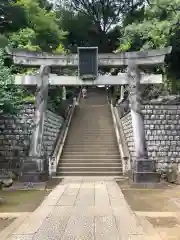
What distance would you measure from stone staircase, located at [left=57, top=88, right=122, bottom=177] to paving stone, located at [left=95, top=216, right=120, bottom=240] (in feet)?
26.1

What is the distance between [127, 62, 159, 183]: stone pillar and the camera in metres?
12.0

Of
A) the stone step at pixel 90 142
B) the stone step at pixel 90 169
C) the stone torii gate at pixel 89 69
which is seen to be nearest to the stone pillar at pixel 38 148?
the stone torii gate at pixel 89 69

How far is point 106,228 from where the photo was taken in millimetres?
5113

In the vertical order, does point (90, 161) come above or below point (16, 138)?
below

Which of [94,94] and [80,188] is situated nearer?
[80,188]

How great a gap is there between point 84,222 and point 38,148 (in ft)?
24.9

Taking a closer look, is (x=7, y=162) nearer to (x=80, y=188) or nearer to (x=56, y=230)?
(x=80, y=188)

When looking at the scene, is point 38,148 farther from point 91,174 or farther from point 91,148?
point 91,148

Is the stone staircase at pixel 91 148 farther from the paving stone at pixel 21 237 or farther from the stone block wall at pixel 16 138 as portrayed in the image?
the paving stone at pixel 21 237

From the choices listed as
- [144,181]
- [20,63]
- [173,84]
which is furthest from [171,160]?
[20,63]

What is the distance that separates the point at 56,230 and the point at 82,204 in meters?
2.33

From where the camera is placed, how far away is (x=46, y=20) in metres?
21.0

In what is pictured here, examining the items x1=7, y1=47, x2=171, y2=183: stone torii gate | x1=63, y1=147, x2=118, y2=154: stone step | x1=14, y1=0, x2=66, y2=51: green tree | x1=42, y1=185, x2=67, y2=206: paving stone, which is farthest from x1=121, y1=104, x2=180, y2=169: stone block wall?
x1=14, y1=0, x2=66, y2=51: green tree

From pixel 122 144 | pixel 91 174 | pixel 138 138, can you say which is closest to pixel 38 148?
pixel 91 174
